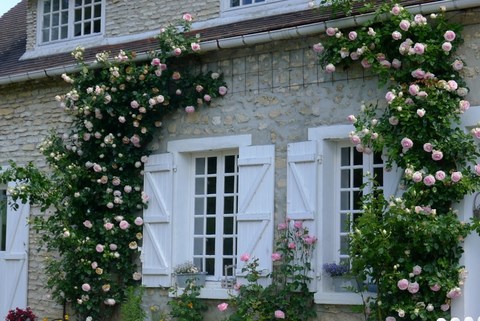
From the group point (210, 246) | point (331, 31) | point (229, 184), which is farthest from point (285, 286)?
point (331, 31)

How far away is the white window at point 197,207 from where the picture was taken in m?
10.9

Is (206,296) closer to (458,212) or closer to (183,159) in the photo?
(183,159)

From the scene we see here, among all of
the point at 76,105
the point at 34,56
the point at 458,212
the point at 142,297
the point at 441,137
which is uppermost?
the point at 34,56

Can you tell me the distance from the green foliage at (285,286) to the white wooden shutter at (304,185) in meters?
0.08

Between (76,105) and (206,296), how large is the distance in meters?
2.83

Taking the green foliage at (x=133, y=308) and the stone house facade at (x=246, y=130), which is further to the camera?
the green foliage at (x=133, y=308)

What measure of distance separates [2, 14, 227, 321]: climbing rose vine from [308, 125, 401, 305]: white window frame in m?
1.60

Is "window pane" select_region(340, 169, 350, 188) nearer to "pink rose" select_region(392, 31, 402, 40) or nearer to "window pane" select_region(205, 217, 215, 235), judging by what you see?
"pink rose" select_region(392, 31, 402, 40)

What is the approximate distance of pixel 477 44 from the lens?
913cm

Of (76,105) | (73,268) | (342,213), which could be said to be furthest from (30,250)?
(342,213)

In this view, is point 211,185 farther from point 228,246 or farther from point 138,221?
point 138,221

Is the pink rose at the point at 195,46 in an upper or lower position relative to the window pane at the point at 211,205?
upper

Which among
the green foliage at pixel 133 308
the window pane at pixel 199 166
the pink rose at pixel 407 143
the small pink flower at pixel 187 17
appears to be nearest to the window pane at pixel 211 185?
the window pane at pixel 199 166

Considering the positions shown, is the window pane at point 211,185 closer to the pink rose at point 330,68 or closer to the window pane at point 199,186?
the window pane at point 199,186
